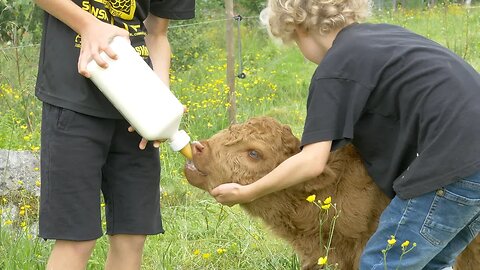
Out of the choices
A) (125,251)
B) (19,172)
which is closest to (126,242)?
(125,251)

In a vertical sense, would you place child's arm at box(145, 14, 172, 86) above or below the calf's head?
above

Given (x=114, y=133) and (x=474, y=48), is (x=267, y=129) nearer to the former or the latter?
(x=114, y=133)

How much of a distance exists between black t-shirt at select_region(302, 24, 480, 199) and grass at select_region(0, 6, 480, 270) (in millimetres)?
1148

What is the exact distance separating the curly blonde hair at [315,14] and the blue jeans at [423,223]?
2.50 feet

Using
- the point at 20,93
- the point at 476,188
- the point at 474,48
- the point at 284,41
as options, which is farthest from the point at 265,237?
the point at 474,48

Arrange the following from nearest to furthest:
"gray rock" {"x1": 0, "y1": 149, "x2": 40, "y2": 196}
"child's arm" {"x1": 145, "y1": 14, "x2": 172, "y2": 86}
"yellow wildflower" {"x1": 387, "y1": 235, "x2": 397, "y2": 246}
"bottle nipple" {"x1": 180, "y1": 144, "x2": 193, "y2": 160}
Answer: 1. "yellow wildflower" {"x1": 387, "y1": 235, "x2": 397, "y2": 246}
2. "bottle nipple" {"x1": 180, "y1": 144, "x2": 193, "y2": 160}
3. "child's arm" {"x1": 145, "y1": 14, "x2": 172, "y2": 86}
4. "gray rock" {"x1": 0, "y1": 149, "x2": 40, "y2": 196}

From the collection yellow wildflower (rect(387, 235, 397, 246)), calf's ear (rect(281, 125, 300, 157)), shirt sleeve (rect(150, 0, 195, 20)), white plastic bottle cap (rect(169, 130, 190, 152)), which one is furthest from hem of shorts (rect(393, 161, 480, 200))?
shirt sleeve (rect(150, 0, 195, 20))

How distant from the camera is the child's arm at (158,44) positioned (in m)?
3.65

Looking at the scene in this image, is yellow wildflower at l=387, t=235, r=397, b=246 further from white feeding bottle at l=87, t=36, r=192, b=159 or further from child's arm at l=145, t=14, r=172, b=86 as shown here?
child's arm at l=145, t=14, r=172, b=86

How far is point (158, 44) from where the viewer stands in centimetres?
370

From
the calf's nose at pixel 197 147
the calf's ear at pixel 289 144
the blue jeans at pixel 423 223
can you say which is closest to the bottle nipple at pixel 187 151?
the calf's nose at pixel 197 147

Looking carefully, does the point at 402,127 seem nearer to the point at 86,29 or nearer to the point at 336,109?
the point at 336,109

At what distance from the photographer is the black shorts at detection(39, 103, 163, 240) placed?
3.21 m

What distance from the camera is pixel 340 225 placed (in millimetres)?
3639
